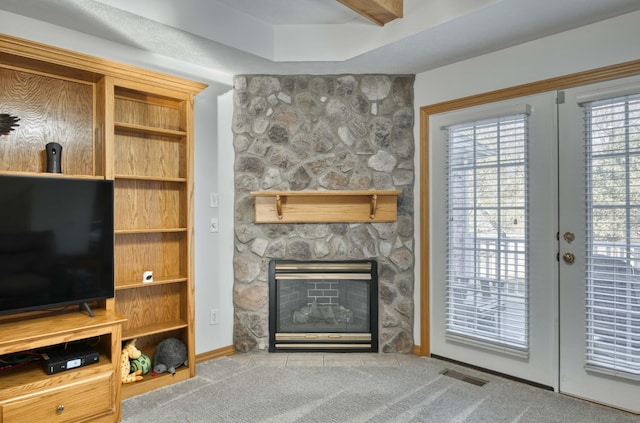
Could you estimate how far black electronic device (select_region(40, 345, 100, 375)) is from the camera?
86.4 inches

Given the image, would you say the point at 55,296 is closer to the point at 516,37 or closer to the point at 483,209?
the point at 483,209

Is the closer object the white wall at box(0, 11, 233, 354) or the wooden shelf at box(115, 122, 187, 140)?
the wooden shelf at box(115, 122, 187, 140)

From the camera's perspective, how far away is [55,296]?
7.66ft

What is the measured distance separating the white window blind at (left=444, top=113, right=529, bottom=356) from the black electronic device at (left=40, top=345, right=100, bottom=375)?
2.60 meters

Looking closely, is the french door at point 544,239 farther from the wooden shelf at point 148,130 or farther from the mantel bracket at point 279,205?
the wooden shelf at point 148,130

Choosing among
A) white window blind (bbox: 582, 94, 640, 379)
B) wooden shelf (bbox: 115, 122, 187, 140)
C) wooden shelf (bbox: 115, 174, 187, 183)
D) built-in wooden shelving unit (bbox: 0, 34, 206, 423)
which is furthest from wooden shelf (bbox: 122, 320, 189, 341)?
white window blind (bbox: 582, 94, 640, 379)

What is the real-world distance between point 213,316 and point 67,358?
1.26 m

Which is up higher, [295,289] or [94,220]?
[94,220]

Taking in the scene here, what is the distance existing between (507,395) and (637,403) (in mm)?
714

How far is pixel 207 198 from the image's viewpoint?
3338 mm

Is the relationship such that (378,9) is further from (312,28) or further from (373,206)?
(373,206)

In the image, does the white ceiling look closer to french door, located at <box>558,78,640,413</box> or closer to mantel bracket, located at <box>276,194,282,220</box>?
french door, located at <box>558,78,640,413</box>

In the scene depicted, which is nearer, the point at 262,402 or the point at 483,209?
the point at 262,402

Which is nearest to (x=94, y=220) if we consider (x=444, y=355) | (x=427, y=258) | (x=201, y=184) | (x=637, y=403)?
(x=201, y=184)
